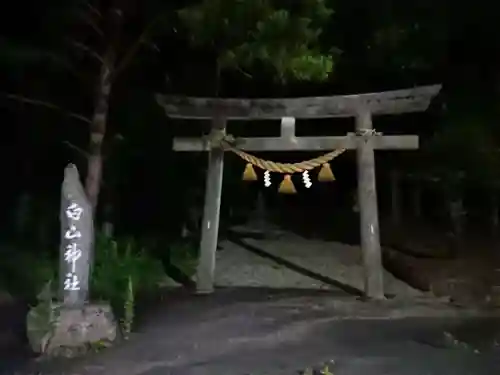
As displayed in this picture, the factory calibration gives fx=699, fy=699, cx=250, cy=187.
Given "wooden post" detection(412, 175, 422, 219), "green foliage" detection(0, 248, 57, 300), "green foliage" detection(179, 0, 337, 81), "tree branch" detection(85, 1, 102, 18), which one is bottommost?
"green foliage" detection(0, 248, 57, 300)

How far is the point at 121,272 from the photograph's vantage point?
10.0 meters

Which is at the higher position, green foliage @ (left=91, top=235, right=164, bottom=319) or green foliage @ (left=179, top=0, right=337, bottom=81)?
green foliage @ (left=179, top=0, right=337, bottom=81)

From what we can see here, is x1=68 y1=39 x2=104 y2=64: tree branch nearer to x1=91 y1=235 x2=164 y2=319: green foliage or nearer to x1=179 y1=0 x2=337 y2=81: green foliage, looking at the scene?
x1=179 y1=0 x2=337 y2=81: green foliage

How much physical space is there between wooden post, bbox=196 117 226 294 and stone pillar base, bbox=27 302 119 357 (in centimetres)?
325

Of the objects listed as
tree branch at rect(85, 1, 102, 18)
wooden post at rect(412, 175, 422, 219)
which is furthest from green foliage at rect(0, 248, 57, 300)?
wooden post at rect(412, 175, 422, 219)

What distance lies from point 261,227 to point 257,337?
32.3 ft

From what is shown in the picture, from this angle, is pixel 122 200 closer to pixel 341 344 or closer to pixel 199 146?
pixel 199 146

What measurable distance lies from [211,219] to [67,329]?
369 cm

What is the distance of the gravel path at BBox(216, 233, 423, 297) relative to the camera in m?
10.7

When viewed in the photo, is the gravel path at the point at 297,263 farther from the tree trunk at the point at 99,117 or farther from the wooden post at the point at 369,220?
the tree trunk at the point at 99,117

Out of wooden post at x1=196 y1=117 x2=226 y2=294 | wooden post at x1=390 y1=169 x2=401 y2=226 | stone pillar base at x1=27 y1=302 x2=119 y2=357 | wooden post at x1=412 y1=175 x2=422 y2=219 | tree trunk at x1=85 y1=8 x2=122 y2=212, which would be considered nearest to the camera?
stone pillar base at x1=27 y1=302 x2=119 y2=357

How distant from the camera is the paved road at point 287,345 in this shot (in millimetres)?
5863

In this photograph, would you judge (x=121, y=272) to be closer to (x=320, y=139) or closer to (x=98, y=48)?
(x=320, y=139)

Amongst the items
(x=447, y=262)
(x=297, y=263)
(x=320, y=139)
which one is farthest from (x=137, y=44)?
(x=447, y=262)
